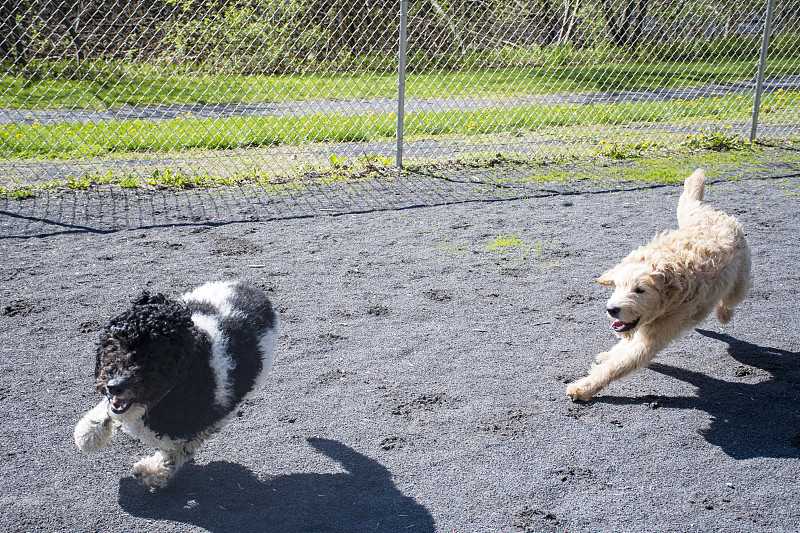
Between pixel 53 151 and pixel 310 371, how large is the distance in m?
6.13

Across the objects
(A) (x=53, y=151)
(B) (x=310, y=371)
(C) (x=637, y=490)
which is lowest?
(A) (x=53, y=151)

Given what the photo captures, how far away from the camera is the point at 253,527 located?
8.80ft

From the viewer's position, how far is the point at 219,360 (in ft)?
9.41

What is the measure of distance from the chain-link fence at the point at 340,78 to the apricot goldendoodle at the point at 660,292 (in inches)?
192

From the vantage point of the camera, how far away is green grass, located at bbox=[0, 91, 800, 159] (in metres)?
8.48

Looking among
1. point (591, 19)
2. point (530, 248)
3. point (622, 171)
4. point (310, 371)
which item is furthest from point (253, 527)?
point (591, 19)

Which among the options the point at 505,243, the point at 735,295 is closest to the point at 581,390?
the point at 735,295

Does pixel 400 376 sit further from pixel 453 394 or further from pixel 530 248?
pixel 530 248

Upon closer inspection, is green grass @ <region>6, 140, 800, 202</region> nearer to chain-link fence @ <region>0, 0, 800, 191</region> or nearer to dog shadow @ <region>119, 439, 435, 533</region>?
chain-link fence @ <region>0, 0, 800, 191</region>

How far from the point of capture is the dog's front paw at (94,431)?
2.80 metres

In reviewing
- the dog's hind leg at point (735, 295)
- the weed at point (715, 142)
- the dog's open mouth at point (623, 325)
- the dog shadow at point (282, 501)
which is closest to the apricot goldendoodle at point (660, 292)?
the dog's open mouth at point (623, 325)

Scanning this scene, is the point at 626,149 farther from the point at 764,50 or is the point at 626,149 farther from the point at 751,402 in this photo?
the point at 751,402

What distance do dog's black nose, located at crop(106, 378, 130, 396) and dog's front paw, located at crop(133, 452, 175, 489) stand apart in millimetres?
567

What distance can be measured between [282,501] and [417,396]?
1.04 m
